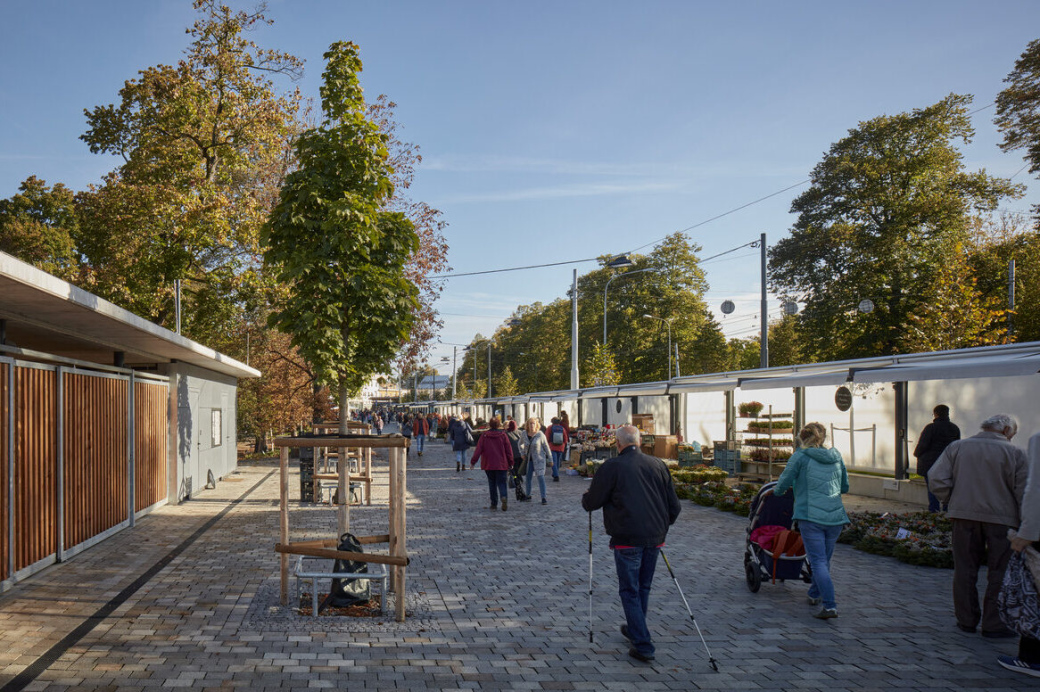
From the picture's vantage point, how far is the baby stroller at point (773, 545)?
804cm

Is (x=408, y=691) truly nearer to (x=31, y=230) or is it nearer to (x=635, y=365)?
(x=31, y=230)

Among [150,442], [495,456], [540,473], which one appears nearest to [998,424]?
[495,456]

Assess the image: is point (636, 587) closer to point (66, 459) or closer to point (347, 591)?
point (347, 591)

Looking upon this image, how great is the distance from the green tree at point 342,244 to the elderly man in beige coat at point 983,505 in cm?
553

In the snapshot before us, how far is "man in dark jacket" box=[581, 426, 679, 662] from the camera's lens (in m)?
6.09

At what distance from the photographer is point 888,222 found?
34.0 m

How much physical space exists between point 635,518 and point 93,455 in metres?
8.23

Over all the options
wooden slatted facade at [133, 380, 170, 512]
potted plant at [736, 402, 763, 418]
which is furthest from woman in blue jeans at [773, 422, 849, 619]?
potted plant at [736, 402, 763, 418]

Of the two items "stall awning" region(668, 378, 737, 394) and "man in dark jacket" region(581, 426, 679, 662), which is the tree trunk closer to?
"man in dark jacket" region(581, 426, 679, 662)

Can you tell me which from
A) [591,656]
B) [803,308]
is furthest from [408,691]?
[803,308]

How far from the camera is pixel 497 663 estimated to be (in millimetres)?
5930

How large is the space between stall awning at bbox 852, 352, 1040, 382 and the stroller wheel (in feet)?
17.5

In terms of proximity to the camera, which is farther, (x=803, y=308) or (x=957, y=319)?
(x=803, y=308)

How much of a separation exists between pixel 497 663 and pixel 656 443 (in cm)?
1959
